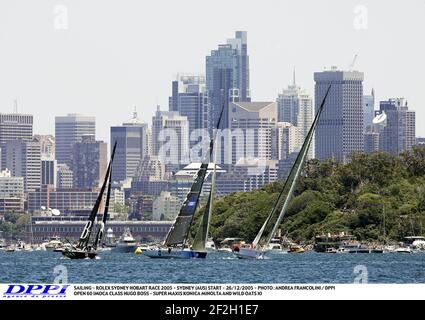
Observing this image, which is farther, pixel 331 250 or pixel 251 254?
pixel 331 250

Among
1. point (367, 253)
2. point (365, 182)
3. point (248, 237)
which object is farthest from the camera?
point (365, 182)

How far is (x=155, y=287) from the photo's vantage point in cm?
896

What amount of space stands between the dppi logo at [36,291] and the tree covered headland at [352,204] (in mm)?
106268

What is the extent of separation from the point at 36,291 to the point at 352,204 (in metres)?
113

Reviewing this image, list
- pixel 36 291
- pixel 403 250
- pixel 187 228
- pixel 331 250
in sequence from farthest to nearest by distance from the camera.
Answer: pixel 331 250 < pixel 403 250 < pixel 187 228 < pixel 36 291

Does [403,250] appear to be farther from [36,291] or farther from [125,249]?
[36,291]

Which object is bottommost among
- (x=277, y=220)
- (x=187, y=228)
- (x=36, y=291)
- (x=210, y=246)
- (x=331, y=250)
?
(x=210, y=246)

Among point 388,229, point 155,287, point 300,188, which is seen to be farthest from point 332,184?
point 155,287

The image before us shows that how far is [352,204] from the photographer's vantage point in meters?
121

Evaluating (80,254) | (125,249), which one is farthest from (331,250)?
(80,254)

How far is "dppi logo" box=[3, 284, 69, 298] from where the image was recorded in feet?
29.1

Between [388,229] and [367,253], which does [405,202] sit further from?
[367,253]

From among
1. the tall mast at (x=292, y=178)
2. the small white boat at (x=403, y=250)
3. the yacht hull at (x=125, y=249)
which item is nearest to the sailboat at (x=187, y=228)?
the tall mast at (x=292, y=178)
